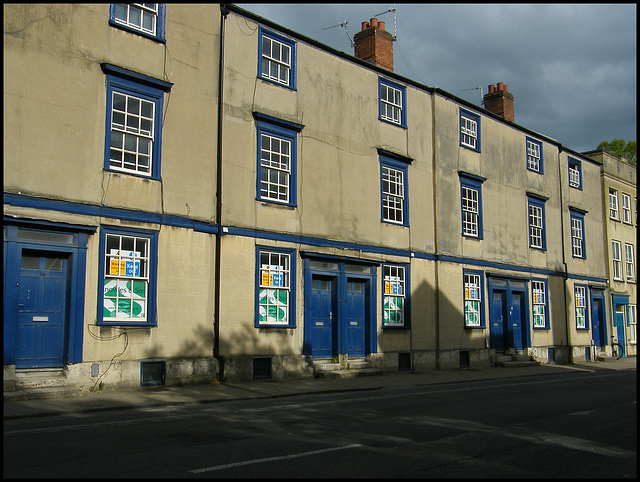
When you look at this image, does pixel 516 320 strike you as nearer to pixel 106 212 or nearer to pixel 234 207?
pixel 234 207

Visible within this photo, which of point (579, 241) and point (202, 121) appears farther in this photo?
point (579, 241)

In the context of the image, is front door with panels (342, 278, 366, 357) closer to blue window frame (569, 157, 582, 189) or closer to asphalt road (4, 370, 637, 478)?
asphalt road (4, 370, 637, 478)

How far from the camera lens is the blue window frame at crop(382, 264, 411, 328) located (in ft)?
71.1

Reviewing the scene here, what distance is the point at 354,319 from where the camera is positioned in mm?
20656

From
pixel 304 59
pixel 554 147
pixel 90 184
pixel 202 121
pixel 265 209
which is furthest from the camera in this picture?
pixel 554 147

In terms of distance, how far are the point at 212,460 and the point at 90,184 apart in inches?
359

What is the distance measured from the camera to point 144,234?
15.5 m

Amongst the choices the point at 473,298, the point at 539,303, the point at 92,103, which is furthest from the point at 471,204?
the point at 92,103

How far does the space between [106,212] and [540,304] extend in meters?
21.1

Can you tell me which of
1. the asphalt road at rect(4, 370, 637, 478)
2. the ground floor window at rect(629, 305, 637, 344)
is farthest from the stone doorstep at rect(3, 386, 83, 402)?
the ground floor window at rect(629, 305, 637, 344)

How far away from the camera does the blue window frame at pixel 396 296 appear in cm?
2167

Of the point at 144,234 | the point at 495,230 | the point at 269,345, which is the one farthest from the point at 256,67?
the point at 495,230

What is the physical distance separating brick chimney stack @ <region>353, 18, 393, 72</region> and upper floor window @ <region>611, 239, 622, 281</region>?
1941 centimetres

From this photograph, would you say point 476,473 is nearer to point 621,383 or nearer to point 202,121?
point 202,121
